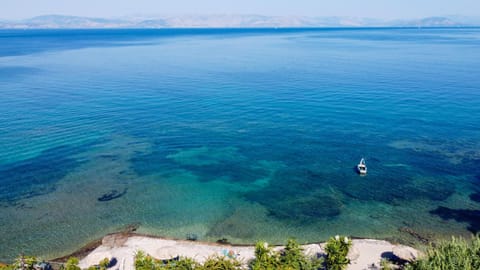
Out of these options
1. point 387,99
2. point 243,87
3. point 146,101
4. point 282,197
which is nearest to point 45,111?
point 146,101

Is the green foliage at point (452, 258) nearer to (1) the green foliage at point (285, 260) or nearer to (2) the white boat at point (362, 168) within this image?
(1) the green foliage at point (285, 260)

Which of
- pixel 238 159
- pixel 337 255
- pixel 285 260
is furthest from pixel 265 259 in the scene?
pixel 238 159

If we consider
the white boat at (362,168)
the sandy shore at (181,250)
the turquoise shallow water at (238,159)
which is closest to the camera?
the sandy shore at (181,250)

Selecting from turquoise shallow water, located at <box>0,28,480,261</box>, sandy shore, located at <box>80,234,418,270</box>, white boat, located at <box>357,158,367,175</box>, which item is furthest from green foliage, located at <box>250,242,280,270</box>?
white boat, located at <box>357,158,367,175</box>

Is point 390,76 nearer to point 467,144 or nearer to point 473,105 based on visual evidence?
point 473,105

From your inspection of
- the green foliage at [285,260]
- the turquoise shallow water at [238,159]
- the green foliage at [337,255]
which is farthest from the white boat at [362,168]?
the green foliage at [285,260]

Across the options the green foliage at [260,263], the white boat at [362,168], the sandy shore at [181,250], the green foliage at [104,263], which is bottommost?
the sandy shore at [181,250]
